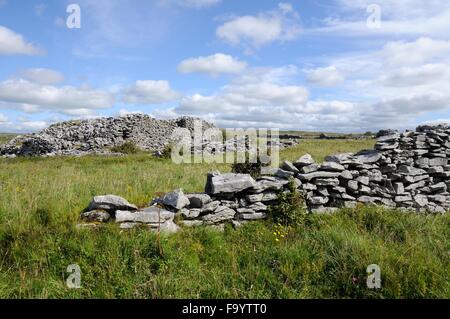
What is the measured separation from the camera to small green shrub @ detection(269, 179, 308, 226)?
704 cm

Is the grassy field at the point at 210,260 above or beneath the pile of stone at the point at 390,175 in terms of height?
beneath

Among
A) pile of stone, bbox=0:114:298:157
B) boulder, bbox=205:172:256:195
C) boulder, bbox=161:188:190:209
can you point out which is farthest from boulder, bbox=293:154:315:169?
pile of stone, bbox=0:114:298:157

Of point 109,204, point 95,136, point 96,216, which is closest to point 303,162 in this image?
point 109,204

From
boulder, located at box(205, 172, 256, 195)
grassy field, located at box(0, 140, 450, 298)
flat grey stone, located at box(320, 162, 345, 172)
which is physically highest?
flat grey stone, located at box(320, 162, 345, 172)

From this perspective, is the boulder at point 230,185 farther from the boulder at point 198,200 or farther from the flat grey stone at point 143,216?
the flat grey stone at point 143,216

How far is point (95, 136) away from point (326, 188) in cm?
2886

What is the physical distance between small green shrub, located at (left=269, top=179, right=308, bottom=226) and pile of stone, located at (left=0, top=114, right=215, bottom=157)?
2410 centimetres

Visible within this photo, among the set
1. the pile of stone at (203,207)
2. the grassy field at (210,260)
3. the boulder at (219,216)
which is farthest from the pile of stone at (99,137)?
the grassy field at (210,260)

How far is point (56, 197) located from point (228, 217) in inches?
142

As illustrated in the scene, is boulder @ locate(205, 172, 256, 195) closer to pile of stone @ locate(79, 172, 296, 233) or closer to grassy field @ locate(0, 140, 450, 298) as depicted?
pile of stone @ locate(79, 172, 296, 233)

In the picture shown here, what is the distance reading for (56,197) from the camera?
7395 millimetres

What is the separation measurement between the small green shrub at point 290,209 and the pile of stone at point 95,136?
79.1 ft

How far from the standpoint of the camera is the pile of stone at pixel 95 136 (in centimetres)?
3116

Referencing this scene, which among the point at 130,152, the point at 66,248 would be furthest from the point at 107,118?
the point at 66,248
